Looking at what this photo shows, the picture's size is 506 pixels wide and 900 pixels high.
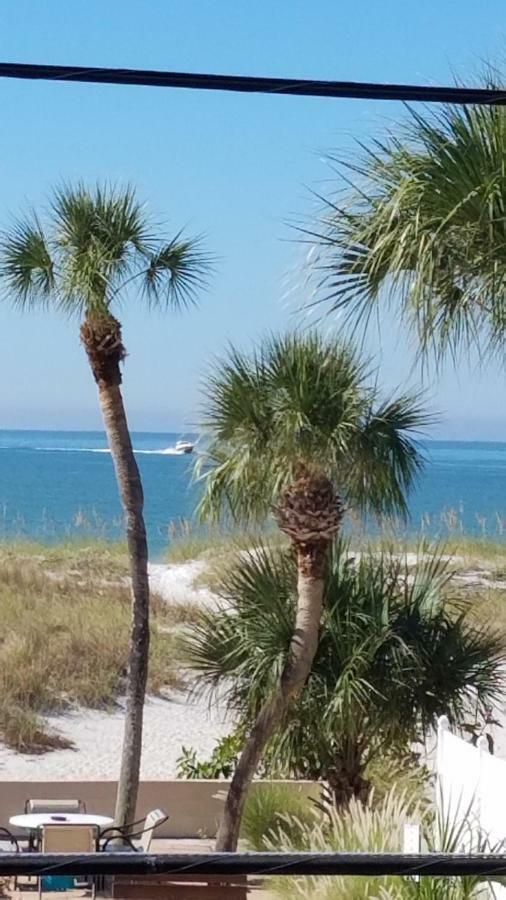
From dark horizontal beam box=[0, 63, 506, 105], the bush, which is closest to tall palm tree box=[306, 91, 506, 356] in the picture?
dark horizontal beam box=[0, 63, 506, 105]

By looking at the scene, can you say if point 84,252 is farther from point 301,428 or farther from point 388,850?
point 388,850

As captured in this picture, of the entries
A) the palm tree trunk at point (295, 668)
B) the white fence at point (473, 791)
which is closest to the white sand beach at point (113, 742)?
the palm tree trunk at point (295, 668)

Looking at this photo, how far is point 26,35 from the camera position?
5359 millimetres

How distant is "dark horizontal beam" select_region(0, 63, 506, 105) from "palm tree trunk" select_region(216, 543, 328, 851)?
258 inches

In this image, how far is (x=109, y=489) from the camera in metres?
56.0

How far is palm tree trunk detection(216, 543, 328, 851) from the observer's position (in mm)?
8414

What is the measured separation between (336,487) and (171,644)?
10430 millimetres

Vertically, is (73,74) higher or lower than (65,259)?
lower

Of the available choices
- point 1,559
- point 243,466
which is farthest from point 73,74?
point 1,559

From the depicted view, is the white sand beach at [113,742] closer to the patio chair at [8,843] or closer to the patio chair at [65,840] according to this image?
the patio chair at [8,843]

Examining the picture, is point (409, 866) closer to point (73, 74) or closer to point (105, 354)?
point (73, 74)

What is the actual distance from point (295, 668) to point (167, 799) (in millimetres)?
2476

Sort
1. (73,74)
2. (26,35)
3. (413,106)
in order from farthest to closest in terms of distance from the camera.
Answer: (26,35) < (413,106) < (73,74)

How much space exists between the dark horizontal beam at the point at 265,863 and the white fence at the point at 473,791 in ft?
13.1
